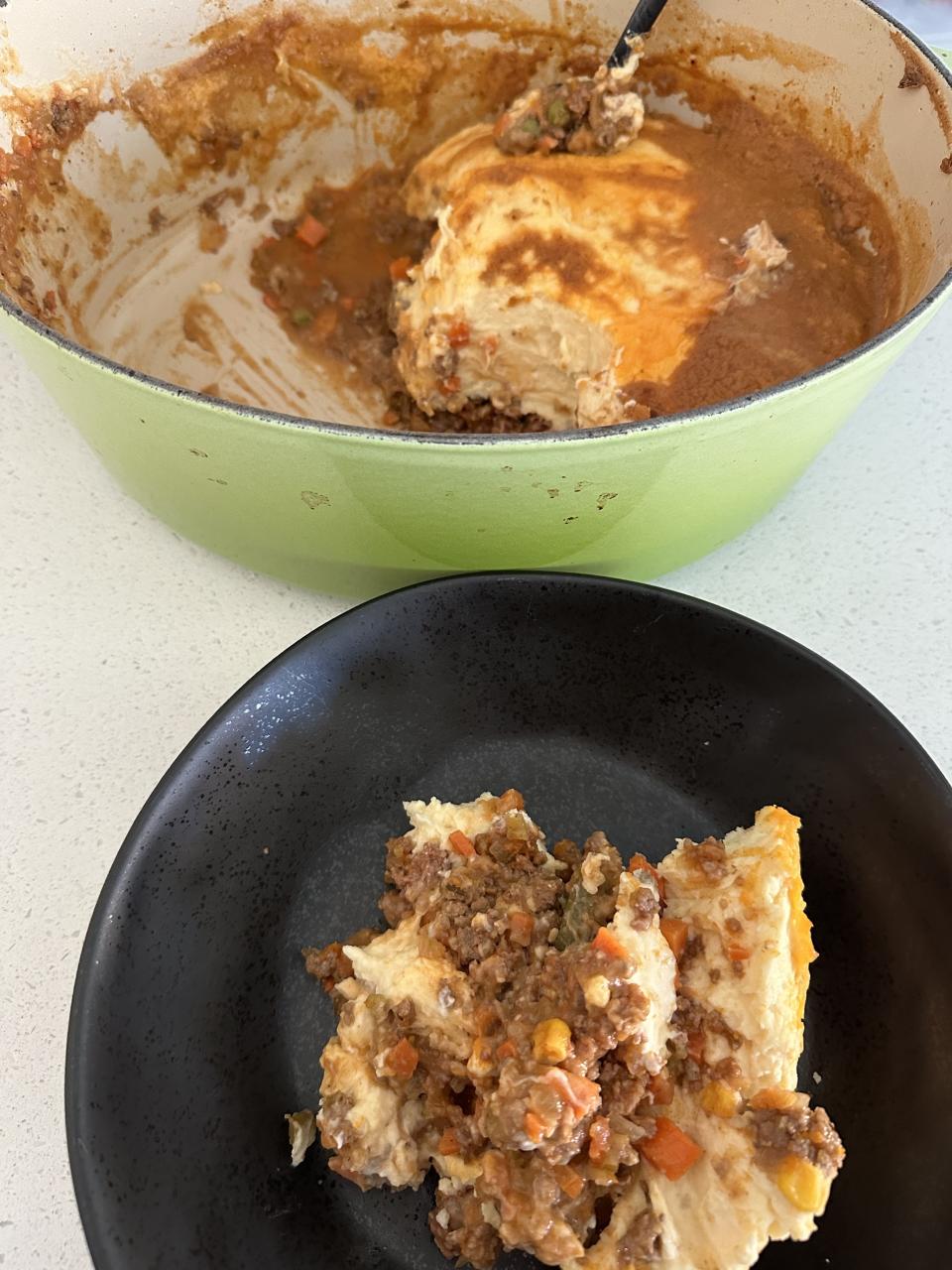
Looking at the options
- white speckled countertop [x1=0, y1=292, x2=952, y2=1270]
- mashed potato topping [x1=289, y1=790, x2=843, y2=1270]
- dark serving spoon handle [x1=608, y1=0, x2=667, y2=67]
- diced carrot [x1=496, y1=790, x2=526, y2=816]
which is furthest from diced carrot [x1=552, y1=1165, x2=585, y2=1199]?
dark serving spoon handle [x1=608, y1=0, x2=667, y2=67]

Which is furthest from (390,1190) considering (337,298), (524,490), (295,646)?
(337,298)

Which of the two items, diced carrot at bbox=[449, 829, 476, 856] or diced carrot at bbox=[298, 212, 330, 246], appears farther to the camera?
diced carrot at bbox=[298, 212, 330, 246]

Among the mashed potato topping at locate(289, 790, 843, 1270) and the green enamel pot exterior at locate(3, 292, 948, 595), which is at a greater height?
the green enamel pot exterior at locate(3, 292, 948, 595)

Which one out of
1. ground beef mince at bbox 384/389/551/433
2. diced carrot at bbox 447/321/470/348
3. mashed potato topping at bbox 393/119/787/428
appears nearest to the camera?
mashed potato topping at bbox 393/119/787/428

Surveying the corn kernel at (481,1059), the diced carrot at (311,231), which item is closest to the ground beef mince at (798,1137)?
the corn kernel at (481,1059)

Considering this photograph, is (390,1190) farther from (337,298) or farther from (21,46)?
(21,46)

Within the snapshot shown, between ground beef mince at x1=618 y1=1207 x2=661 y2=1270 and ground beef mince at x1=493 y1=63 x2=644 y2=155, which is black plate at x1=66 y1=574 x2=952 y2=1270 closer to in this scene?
ground beef mince at x1=618 y1=1207 x2=661 y2=1270

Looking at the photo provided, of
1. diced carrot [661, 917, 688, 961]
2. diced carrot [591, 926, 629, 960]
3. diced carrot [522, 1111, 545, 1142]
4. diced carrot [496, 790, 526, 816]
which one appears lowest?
diced carrot [661, 917, 688, 961]
